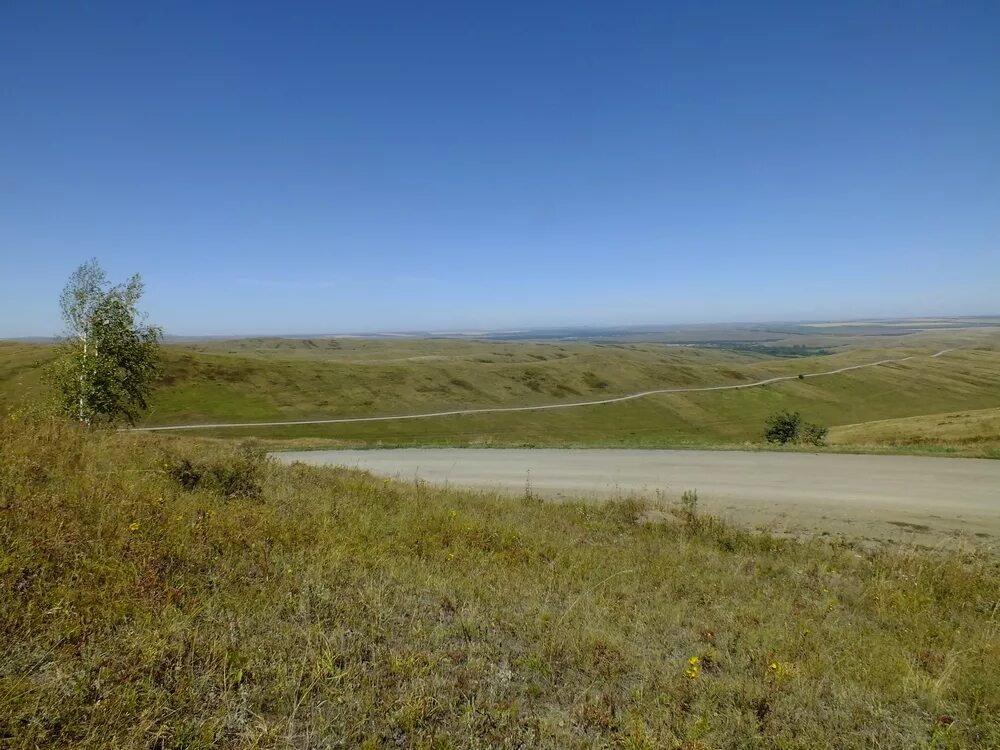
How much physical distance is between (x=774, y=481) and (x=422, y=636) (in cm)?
1398

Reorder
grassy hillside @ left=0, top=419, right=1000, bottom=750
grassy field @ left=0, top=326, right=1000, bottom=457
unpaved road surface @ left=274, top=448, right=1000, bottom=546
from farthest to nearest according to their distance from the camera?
grassy field @ left=0, top=326, right=1000, bottom=457 → unpaved road surface @ left=274, top=448, right=1000, bottom=546 → grassy hillside @ left=0, top=419, right=1000, bottom=750

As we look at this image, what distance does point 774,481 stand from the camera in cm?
1501

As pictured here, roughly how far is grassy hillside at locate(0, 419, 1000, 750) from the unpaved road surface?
3764 mm

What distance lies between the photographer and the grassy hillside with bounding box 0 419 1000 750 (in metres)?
3.39

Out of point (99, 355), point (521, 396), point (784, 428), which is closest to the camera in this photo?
point (99, 355)

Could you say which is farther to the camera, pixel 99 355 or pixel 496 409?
pixel 496 409

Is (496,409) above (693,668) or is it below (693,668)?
below

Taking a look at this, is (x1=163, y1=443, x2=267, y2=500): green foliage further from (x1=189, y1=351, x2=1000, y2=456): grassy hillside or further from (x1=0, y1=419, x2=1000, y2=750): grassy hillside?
(x1=189, y1=351, x2=1000, y2=456): grassy hillside

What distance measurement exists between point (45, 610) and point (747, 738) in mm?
5524

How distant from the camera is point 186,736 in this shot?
309cm

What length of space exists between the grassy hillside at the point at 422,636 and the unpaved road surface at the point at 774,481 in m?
3.76

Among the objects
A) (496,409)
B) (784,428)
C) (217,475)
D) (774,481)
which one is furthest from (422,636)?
(496,409)

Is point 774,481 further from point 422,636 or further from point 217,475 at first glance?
point 217,475

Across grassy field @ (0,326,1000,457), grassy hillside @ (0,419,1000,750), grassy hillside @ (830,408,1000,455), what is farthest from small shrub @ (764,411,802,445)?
grassy hillside @ (0,419,1000,750)
